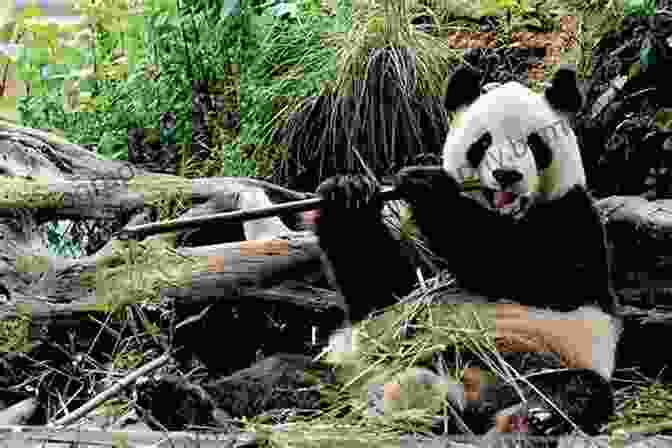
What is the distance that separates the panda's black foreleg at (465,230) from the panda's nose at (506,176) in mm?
167

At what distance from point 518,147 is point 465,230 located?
0.36 meters

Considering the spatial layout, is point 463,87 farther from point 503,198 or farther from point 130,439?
point 130,439

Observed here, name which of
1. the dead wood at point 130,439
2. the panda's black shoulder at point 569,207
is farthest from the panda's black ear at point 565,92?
the dead wood at point 130,439

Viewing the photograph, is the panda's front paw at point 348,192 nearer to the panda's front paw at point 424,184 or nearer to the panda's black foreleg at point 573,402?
the panda's front paw at point 424,184

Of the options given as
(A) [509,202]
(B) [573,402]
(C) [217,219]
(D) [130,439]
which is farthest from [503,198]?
(D) [130,439]

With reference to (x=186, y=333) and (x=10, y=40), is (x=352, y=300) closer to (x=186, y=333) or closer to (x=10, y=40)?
(x=186, y=333)

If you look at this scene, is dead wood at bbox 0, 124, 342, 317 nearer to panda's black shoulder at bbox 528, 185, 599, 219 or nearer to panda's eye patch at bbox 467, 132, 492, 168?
panda's eye patch at bbox 467, 132, 492, 168

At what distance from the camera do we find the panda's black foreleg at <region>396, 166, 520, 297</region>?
2.98m

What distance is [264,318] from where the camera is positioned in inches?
140

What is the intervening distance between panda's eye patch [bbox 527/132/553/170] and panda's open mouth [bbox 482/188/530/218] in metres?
0.13

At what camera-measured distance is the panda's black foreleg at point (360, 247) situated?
2.90 metres

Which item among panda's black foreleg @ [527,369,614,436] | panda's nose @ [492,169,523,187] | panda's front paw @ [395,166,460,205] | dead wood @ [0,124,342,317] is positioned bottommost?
panda's black foreleg @ [527,369,614,436]

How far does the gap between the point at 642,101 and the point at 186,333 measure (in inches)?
95.5

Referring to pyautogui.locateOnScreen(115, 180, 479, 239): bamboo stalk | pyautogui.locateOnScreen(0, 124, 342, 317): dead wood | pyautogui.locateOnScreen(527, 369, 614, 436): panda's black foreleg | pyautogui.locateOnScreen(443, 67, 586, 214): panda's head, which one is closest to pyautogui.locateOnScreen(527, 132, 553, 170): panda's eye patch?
pyautogui.locateOnScreen(443, 67, 586, 214): panda's head
